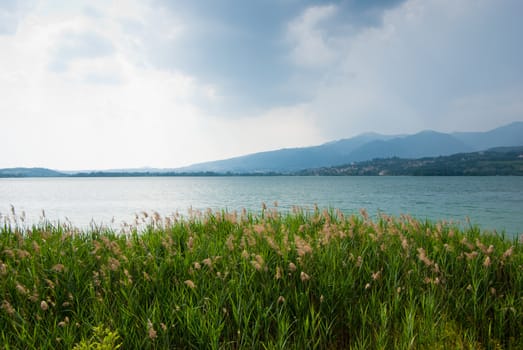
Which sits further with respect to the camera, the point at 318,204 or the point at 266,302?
the point at 318,204

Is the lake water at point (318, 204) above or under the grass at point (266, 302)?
under

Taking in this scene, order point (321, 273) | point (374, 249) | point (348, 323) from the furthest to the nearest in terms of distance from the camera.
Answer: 1. point (374, 249)
2. point (321, 273)
3. point (348, 323)

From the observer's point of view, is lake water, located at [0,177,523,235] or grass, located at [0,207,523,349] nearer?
grass, located at [0,207,523,349]

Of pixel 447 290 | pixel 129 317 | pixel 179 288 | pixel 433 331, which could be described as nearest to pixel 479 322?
pixel 447 290

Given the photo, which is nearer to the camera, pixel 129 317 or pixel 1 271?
pixel 129 317

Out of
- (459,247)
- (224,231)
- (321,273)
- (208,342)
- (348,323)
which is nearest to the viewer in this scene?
(208,342)

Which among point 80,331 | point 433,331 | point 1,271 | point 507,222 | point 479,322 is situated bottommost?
point 507,222

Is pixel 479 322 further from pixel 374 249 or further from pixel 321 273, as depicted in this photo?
pixel 321 273

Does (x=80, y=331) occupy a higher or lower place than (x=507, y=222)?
higher

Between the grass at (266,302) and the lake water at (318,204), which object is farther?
the lake water at (318,204)

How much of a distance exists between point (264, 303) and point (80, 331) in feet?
7.43

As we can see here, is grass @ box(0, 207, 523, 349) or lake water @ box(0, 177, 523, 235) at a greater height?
grass @ box(0, 207, 523, 349)

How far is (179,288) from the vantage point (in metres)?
4.33

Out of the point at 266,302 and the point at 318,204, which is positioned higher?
the point at 266,302
